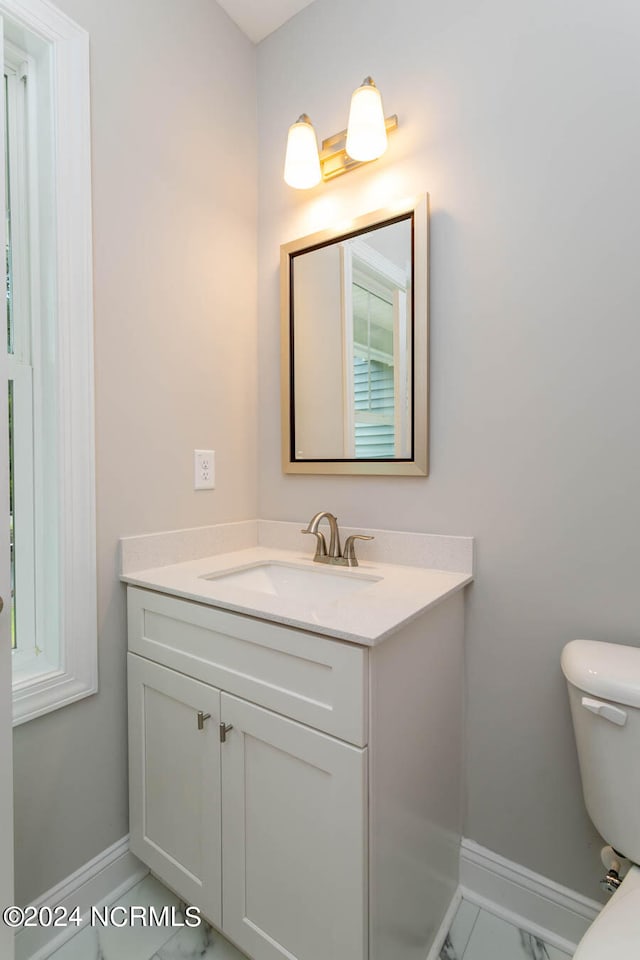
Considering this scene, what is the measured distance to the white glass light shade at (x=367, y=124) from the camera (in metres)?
1.25

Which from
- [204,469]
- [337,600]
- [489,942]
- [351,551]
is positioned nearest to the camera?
[337,600]

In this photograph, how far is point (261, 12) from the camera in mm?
1535

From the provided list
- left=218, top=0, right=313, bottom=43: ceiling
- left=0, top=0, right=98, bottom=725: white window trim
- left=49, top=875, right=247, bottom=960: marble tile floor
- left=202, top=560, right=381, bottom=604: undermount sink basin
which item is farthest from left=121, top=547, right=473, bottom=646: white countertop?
left=218, top=0, right=313, bottom=43: ceiling

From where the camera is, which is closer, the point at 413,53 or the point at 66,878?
the point at 66,878

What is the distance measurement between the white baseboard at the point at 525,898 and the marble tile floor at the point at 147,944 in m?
0.62

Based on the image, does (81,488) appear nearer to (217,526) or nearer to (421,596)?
(217,526)

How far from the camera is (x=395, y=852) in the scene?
2.98ft

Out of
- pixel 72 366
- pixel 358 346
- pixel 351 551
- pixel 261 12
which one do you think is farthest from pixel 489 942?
pixel 261 12

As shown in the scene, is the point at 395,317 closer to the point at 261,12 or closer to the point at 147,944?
the point at 261,12

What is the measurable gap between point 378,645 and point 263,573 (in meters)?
0.71

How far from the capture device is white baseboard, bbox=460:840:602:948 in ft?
3.61

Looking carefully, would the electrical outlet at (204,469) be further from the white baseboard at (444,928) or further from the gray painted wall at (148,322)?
the white baseboard at (444,928)

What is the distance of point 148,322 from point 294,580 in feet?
2.85

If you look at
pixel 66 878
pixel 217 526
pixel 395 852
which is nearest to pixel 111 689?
pixel 66 878
